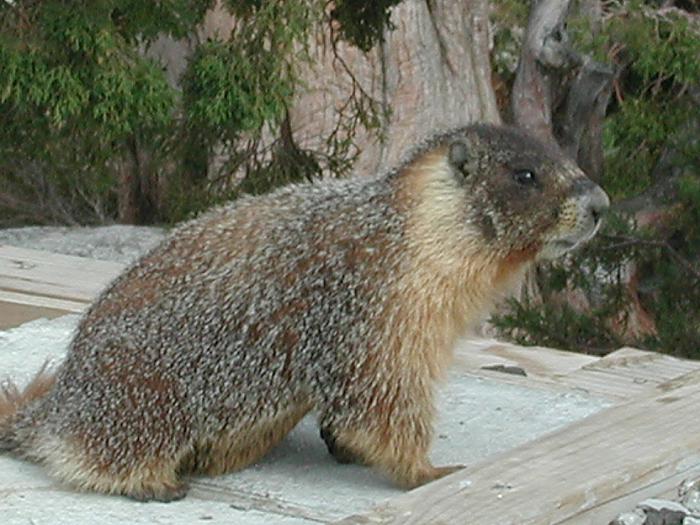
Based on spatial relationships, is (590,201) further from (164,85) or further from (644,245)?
(644,245)

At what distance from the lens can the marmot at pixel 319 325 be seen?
410cm

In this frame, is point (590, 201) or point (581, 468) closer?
point (581, 468)

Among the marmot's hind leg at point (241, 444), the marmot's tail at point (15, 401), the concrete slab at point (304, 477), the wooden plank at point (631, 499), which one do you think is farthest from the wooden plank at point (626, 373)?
the marmot's tail at point (15, 401)

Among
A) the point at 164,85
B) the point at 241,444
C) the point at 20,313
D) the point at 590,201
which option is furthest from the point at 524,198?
the point at 164,85

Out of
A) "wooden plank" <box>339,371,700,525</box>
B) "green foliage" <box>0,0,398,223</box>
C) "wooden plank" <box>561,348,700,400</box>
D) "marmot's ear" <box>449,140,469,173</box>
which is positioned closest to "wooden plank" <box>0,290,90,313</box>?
"wooden plank" <box>561,348,700,400</box>

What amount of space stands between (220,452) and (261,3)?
580 cm

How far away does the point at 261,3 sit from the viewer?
9.66m

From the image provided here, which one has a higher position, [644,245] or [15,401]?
[644,245]

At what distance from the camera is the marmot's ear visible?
420 cm

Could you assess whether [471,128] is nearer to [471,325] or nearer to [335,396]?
[471,325]

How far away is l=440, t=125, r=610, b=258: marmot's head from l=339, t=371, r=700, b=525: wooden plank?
46 cm

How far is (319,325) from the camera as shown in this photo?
411 centimetres

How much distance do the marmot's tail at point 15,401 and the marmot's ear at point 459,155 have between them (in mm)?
1225

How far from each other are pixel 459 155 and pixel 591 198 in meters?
0.35
